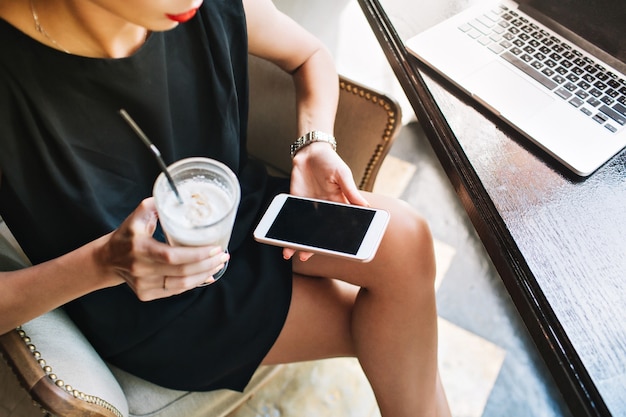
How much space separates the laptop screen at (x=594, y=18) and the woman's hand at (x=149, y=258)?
2.73 ft

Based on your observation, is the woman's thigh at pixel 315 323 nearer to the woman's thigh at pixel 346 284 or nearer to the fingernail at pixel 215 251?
the woman's thigh at pixel 346 284

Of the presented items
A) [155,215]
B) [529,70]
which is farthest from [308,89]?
[155,215]

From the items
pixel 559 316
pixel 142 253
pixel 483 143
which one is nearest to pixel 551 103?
pixel 483 143

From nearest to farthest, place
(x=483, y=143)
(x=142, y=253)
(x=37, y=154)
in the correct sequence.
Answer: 1. (x=142, y=253)
2. (x=37, y=154)
3. (x=483, y=143)

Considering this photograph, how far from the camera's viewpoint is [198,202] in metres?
0.68

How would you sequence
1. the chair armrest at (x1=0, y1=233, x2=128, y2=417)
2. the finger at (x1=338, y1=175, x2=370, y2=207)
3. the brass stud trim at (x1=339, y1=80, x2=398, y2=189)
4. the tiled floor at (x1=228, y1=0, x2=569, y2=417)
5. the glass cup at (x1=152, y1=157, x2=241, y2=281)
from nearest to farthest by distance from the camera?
the glass cup at (x1=152, y1=157, x2=241, y2=281) < the chair armrest at (x1=0, y1=233, x2=128, y2=417) < the finger at (x1=338, y1=175, x2=370, y2=207) < the brass stud trim at (x1=339, y1=80, x2=398, y2=189) < the tiled floor at (x1=228, y1=0, x2=569, y2=417)

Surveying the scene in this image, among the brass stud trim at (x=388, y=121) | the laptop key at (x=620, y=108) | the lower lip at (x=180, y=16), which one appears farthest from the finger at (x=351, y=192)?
the laptop key at (x=620, y=108)

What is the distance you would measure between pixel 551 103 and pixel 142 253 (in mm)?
718

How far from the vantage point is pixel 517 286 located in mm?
777

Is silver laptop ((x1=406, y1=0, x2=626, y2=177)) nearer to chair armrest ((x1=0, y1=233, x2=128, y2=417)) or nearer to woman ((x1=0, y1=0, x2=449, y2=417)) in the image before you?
woman ((x1=0, y1=0, x2=449, y2=417))

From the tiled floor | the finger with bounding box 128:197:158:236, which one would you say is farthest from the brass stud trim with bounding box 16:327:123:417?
the tiled floor

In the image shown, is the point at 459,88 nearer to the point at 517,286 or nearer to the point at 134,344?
the point at 517,286

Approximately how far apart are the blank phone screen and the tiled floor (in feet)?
2.43

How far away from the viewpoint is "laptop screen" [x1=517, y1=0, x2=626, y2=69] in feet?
3.54
